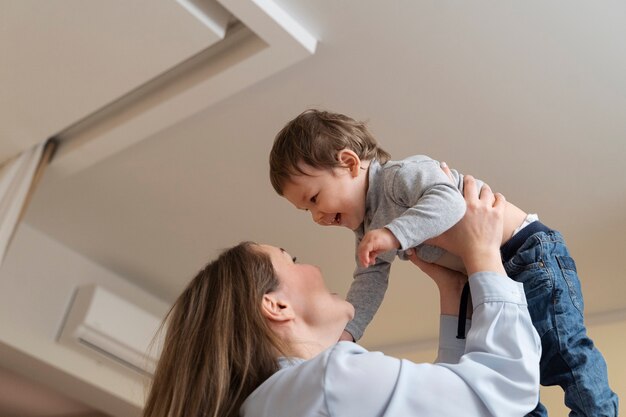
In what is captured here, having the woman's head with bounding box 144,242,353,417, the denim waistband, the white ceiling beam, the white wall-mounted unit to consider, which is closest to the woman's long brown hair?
the woman's head with bounding box 144,242,353,417

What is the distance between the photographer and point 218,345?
1.20m

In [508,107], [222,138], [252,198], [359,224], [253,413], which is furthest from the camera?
[252,198]

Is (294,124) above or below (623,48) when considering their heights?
below

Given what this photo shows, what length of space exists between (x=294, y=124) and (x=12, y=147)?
1621 mm

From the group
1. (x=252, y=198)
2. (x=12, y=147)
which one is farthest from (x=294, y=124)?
(x=12, y=147)

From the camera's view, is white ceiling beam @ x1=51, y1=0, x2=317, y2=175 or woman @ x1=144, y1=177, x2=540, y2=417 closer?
woman @ x1=144, y1=177, x2=540, y2=417

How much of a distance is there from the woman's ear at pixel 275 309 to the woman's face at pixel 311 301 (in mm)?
18

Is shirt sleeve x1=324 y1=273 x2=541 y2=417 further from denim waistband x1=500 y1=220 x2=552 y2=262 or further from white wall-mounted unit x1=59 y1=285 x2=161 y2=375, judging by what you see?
white wall-mounted unit x1=59 y1=285 x2=161 y2=375

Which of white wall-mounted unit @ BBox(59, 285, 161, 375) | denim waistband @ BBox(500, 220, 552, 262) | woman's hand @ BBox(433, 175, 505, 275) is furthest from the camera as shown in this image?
white wall-mounted unit @ BBox(59, 285, 161, 375)

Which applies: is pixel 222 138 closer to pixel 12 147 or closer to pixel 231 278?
pixel 12 147

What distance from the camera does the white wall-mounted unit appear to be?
346 centimetres

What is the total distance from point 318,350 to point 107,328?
2.29m

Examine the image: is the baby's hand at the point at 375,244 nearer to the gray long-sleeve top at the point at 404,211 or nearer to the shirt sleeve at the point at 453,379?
the gray long-sleeve top at the point at 404,211

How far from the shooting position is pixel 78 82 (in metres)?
2.54
